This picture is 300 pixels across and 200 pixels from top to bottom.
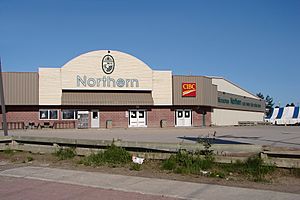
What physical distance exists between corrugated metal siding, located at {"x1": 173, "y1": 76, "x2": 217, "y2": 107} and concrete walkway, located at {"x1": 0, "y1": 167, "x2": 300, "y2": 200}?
3601 centimetres

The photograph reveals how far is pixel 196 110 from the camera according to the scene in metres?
49.2

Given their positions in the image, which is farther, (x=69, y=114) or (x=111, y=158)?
(x=69, y=114)

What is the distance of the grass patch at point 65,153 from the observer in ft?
45.3

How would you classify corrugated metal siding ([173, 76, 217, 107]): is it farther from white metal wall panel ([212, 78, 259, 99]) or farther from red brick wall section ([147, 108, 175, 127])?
white metal wall panel ([212, 78, 259, 99])

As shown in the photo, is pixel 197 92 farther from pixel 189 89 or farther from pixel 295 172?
pixel 295 172

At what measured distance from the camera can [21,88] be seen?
4172cm

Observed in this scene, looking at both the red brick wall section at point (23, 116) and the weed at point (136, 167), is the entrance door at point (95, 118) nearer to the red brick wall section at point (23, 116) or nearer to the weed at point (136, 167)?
the red brick wall section at point (23, 116)

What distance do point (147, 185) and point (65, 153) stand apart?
5946mm

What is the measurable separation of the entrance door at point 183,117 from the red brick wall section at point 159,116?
2.89 ft

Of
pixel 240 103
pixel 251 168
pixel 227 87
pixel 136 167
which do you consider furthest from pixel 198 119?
pixel 251 168

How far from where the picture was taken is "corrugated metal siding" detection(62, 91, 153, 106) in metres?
42.9

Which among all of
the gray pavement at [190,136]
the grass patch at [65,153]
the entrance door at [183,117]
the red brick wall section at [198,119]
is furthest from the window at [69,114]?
the grass patch at [65,153]

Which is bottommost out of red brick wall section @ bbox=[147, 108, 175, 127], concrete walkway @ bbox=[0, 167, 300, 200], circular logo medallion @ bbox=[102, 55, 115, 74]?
concrete walkway @ bbox=[0, 167, 300, 200]

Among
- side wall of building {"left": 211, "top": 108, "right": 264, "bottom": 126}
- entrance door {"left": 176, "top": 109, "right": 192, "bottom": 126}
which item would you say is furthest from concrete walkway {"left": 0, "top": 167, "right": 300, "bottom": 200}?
side wall of building {"left": 211, "top": 108, "right": 264, "bottom": 126}
